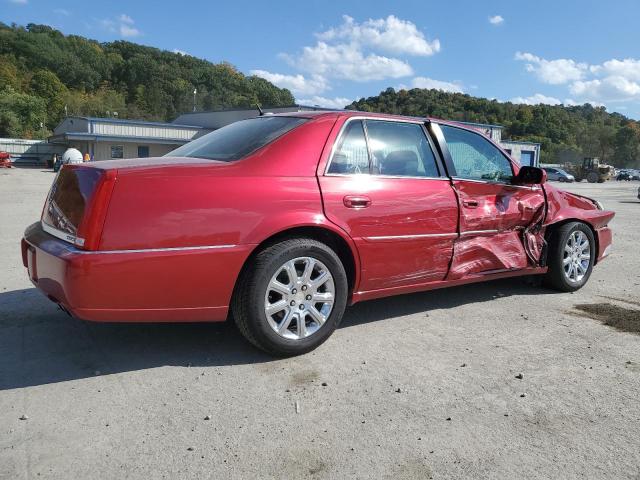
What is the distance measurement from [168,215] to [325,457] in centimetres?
157

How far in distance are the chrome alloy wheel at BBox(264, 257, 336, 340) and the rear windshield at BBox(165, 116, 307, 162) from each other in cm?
84

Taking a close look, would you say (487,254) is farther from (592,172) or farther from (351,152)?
(592,172)

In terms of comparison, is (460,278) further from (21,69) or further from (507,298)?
(21,69)

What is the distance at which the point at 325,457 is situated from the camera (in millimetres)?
2451

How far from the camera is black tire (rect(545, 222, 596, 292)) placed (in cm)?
519

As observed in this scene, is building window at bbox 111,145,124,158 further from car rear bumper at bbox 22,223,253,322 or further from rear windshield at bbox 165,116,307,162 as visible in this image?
car rear bumper at bbox 22,223,253,322

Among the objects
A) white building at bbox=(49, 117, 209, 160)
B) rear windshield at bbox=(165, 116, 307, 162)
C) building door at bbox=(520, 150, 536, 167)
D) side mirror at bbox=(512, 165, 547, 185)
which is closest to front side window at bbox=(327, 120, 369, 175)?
rear windshield at bbox=(165, 116, 307, 162)

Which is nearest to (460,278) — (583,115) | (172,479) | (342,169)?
(342,169)

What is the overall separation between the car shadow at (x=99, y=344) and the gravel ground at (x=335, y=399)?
14 mm

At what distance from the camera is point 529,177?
4.91 metres

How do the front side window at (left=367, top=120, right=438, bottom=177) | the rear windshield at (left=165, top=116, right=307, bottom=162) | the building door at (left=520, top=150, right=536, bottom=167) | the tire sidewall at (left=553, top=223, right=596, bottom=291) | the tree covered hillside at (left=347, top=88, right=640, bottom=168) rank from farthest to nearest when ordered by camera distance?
the tree covered hillside at (left=347, top=88, right=640, bottom=168), the building door at (left=520, top=150, right=536, bottom=167), the tire sidewall at (left=553, top=223, right=596, bottom=291), the front side window at (left=367, top=120, right=438, bottom=177), the rear windshield at (left=165, top=116, right=307, bottom=162)

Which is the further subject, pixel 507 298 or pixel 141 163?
pixel 507 298

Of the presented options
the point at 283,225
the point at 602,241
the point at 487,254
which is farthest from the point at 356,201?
the point at 602,241

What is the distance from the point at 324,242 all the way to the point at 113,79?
392 feet
